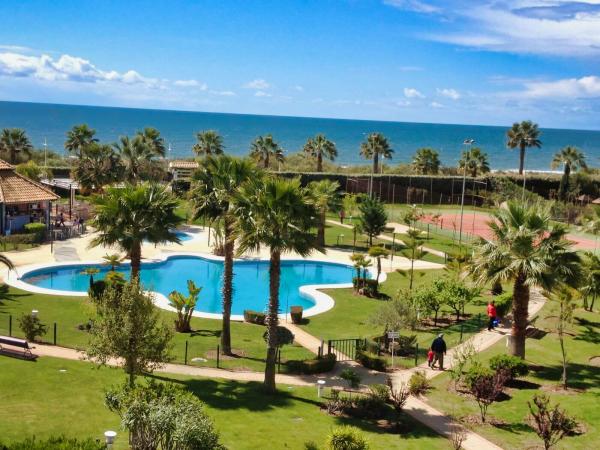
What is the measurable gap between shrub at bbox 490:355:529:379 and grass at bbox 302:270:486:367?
11.4 feet

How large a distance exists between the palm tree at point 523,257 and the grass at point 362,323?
4.47 meters

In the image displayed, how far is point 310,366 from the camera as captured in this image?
22.2 meters

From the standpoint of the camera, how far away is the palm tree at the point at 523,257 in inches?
829

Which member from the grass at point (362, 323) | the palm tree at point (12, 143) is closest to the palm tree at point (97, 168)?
the palm tree at point (12, 143)

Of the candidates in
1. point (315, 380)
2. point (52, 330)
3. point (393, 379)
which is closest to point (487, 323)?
point (393, 379)

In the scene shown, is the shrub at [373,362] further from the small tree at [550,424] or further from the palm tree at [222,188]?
the small tree at [550,424]

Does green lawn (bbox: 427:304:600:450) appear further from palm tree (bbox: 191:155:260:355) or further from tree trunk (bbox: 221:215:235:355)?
palm tree (bbox: 191:155:260:355)

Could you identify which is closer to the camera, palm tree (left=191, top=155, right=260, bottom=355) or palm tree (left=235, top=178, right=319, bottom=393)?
palm tree (left=235, top=178, right=319, bottom=393)

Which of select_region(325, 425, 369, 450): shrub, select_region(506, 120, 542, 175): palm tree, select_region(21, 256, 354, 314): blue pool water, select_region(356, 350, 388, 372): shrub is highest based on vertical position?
select_region(506, 120, 542, 175): palm tree

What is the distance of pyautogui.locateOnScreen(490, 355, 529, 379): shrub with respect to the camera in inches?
827

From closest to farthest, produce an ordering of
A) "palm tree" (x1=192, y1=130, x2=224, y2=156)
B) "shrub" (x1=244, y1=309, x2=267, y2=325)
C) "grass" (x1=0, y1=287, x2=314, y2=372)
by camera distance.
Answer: "grass" (x1=0, y1=287, x2=314, y2=372)
"shrub" (x1=244, y1=309, x2=267, y2=325)
"palm tree" (x1=192, y1=130, x2=224, y2=156)

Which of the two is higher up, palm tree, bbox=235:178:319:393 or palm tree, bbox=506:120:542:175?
palm tree, bbox=506:120:542:175

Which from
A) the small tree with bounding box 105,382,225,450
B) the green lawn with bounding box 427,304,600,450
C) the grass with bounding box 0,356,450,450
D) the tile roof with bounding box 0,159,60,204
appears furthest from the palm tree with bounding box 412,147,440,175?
the small tree with bounding box 105,382,225,450

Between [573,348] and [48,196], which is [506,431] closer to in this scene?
[573,348]
